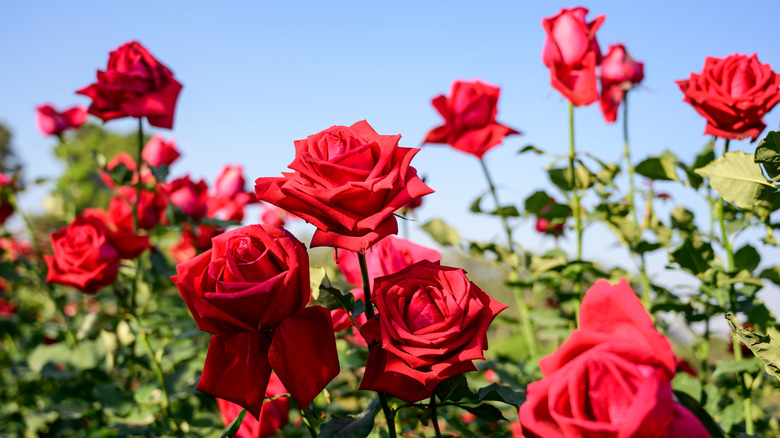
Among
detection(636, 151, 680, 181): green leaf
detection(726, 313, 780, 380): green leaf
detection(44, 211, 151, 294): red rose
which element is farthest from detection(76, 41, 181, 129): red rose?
detection(726, 313, 780, 380): green leaf

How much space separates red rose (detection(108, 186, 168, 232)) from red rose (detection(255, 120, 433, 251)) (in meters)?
1.38

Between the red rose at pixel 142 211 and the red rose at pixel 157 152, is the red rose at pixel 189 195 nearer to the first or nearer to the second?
the red rose at pixel 142 211

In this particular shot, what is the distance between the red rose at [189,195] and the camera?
1.93 m

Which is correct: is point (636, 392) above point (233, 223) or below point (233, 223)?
above

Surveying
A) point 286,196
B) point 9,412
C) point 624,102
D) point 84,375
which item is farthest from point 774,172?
point 9,412

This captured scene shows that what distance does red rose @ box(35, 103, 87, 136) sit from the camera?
2332mm

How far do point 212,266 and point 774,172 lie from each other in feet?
2.63

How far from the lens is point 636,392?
49cm

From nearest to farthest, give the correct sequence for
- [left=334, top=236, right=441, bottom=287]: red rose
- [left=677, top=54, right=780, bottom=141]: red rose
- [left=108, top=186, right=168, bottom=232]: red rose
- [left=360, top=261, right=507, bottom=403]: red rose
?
1. [left=360, top=261, right=507, bottom=403]: red rose
2. [left=334, top=236, right=441, bottom=287]: red rose
3. [left=677, top=54, right=780, bottom=141]: red rose
4. [left=108, top=186, right=168, bottom=232]: red rose

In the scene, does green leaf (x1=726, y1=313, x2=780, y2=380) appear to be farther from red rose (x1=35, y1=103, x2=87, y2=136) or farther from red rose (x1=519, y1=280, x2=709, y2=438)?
red rose (x1=35, y1=103, x2=87, y2=136)

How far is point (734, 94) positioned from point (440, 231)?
A: 0.70 metres

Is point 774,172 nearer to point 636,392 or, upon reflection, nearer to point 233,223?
point 636,392

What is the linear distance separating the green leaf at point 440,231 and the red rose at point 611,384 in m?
0.87

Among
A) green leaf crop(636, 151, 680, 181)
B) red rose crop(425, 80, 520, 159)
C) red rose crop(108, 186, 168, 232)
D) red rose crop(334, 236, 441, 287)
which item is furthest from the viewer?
red rose crop(108, 186, 168, 232)
